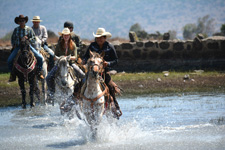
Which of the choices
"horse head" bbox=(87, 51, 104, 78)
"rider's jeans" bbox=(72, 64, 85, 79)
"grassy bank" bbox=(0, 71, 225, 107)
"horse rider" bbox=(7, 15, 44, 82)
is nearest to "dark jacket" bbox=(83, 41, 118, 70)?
"horse head" bbox=(87, 51, 104, 78)

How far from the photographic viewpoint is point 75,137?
10.9m

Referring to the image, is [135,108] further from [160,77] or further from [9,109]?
[160,77]

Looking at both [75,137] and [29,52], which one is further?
[29,52]

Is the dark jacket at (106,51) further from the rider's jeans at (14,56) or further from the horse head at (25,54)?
the rider's jeans at (14,56)

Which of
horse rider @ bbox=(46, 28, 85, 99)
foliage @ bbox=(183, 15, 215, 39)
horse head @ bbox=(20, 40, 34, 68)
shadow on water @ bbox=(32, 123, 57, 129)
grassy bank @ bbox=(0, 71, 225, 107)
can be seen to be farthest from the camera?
foliage @ bbox=(183, 15, 215, 39)

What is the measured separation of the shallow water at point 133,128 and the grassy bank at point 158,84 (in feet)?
8.53

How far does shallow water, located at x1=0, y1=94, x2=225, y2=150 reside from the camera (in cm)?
984

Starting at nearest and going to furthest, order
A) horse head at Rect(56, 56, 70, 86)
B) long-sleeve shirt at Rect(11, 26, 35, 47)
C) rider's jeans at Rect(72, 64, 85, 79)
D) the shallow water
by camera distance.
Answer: the shallow water, horse head at Rect(56, 56, 70, 86), rider's jeans at Rect(72, 64, 85, 79), long-sleeve shirt at Rect(11, 26, 35, 47)

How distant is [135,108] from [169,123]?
295cm

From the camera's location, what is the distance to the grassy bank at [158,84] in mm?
18625

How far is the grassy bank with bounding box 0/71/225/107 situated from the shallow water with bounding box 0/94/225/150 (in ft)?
8.53

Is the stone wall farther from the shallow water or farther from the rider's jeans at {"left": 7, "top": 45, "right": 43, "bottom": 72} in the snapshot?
the rider's jeans at {"left": 7, "top": 45, "right": 43, "bottom": 72}

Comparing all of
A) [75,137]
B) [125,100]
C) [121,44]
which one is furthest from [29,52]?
[121,44]

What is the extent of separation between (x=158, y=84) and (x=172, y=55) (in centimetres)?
491
